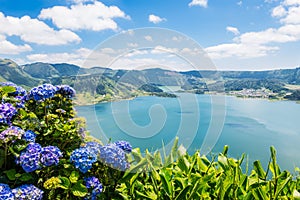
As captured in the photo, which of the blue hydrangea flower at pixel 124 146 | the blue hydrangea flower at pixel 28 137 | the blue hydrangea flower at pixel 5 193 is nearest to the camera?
the blue hydrangea flower at pixel 5 193

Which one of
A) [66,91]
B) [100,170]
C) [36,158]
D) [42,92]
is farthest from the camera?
[66,91]

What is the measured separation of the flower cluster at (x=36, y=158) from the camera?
1.46 m

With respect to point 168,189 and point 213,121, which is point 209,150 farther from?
point 168,189

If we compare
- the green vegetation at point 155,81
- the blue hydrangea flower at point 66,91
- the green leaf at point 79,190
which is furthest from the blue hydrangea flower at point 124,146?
the green vegetation at point 155,81

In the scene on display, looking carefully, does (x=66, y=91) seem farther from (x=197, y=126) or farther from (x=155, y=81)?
(x=155, y=81)

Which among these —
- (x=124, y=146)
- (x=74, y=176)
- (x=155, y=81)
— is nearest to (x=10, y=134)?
(x=74, y=176)

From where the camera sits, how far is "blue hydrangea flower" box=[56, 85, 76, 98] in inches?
84.8

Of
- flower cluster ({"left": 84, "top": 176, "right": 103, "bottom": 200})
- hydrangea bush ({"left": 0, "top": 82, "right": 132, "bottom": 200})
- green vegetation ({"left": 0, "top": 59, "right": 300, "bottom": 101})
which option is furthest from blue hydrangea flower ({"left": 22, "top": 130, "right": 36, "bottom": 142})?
green vegetation ({"left": 0, "top": 59, "right": 300, "bottom": 101})

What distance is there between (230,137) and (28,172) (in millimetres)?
36432

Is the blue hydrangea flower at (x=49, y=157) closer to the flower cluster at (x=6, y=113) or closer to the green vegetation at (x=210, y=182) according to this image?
the flower cluster at (x=6, y=113)

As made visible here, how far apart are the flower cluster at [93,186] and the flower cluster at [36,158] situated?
0.80ft

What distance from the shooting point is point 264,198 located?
3.81ft

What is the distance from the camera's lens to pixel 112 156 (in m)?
1.58

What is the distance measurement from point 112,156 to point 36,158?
450mm
